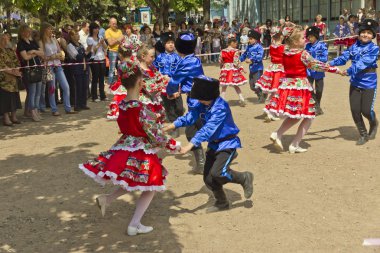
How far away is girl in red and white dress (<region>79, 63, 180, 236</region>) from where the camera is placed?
4906 millimetres

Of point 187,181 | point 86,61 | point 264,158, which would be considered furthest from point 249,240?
point 86,61

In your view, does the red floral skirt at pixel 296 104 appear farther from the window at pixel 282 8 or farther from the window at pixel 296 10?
the window at pixel 282 8

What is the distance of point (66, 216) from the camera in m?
5.75

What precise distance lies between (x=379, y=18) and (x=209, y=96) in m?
19.4

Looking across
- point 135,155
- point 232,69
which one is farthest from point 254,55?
point 135,155

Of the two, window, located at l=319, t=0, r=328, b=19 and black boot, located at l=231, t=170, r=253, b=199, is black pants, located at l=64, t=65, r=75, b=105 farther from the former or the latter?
window, located at l=319, t=0, r=328, b=19

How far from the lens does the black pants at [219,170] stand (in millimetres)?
5523

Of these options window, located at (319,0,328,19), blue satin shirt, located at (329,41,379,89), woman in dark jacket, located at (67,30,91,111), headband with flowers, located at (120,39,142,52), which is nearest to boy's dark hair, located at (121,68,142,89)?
headband with flowers, located at (120,39,142,52)

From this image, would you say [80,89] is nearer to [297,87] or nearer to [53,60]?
[53,60]

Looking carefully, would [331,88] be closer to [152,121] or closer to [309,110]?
[309,110]

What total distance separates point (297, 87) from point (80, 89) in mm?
6423

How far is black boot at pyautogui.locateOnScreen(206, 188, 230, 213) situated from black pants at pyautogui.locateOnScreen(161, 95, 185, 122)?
2.97 meters

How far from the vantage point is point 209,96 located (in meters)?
5.41

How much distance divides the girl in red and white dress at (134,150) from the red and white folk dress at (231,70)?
732 centimetres
